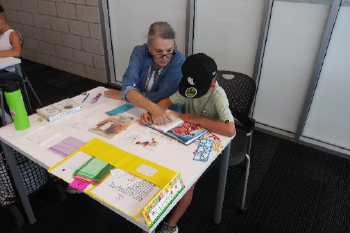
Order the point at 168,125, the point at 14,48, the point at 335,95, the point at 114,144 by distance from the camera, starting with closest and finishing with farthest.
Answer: the point at 114,144, the point at 168,125, the point at 335,95, the point at 14,48

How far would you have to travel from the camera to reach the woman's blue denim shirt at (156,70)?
5.53ft

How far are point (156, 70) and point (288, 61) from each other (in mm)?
1312

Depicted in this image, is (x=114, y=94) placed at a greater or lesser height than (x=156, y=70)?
lesser

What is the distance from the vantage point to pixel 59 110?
1515 millimetres

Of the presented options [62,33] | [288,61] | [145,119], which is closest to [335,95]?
[288,61]

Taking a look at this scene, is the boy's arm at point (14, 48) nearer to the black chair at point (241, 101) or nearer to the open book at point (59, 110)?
the open book at point (59, 110)

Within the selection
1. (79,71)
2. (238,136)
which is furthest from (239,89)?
(79,71)

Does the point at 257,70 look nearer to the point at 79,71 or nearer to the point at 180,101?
the point at 180,101

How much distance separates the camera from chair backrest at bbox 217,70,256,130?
1712 mm

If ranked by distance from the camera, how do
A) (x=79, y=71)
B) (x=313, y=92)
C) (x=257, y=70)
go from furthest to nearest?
(x=79, y=71), (x=257, y=70), (x=313, y=92)

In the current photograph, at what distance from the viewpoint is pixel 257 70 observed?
2529mm

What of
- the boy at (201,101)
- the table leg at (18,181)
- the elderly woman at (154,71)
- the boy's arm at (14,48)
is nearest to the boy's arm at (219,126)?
the boy at (201,101)

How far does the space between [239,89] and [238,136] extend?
0.32 meters

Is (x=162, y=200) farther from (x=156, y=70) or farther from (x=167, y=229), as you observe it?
(x=156, y=70)
